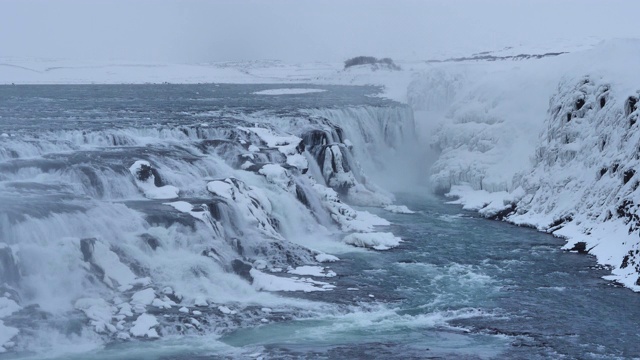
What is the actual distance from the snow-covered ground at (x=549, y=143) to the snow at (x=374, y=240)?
0.27 ft

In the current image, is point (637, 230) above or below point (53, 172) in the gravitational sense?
below

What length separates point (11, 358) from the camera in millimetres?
16797

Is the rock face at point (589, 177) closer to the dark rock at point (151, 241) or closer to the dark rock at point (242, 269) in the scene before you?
the dark rock at point (242, 269)

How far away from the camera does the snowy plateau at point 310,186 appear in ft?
68.2

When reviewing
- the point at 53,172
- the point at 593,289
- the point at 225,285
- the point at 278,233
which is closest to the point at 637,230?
the point at 593,289

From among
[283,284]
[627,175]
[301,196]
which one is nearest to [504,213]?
[627,175]

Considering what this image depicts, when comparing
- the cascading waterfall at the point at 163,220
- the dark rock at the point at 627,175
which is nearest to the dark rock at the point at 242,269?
the cascading waterfall at the point at 163,220

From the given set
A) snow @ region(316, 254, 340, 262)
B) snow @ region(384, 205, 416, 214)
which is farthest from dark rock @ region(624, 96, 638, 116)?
snow @ region(316, 254, 340, 262)

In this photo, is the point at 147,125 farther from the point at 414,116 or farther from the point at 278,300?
the point at 414,116

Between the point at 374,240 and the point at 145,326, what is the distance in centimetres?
1189

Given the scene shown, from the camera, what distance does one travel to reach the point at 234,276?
23.0 meters

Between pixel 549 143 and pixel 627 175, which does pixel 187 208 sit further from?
pixel 549 143

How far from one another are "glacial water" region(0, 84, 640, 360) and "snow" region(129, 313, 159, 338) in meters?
0.16

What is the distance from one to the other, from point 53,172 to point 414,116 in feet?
104
